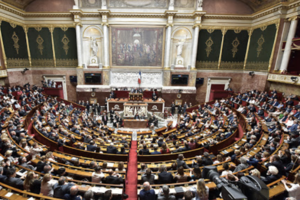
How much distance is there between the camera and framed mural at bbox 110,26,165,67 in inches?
725

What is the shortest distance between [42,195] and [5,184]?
1106mm

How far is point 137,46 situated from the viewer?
61.9ft

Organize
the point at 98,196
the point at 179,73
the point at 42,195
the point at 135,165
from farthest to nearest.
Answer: the point at 179,73 < the point at 135,165 < the point at 98,196 < the point at 42,195

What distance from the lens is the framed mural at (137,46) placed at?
725 inches

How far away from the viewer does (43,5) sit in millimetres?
17703

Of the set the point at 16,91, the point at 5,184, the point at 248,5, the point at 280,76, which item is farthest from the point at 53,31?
the point at 280,76

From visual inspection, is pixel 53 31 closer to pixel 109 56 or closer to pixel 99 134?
pixel 109 56

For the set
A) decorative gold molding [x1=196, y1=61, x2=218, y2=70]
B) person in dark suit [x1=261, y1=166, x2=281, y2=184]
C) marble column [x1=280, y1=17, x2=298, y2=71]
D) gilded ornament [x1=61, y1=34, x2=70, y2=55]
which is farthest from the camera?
decorative gold molding [x1=196, y1=61, x2=218, y2=70]

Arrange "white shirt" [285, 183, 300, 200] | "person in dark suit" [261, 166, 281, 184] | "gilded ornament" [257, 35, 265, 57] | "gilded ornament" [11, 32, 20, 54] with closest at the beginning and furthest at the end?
"white shirt" [285, 183, 300, 200], "person in dark suit" [261, 166, 281, 184], "gilded ornament" [257, 35, 265, 57], "gilded ornament" [11, 32, 20, 54]

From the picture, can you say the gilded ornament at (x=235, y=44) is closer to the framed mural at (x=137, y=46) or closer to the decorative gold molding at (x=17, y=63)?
the framed mural at (x=137, y=46)

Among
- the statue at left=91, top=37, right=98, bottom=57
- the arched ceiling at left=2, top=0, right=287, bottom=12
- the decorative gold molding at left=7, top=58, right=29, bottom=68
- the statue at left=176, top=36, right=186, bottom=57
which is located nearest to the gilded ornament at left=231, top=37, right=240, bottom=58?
the arched ceiling at left=2, top=0, right=287, bottom=12

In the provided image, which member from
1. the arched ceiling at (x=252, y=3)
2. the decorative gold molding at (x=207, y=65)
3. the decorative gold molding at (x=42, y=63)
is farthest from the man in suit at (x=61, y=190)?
the arched ceiling at (x=252, y=3)

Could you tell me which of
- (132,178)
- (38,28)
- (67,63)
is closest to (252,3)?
(132,178)

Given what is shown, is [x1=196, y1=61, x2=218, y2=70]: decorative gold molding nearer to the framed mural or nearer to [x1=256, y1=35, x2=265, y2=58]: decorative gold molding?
[x1=256, y1=35, x2=265, y2=58]: decorative gold molding
